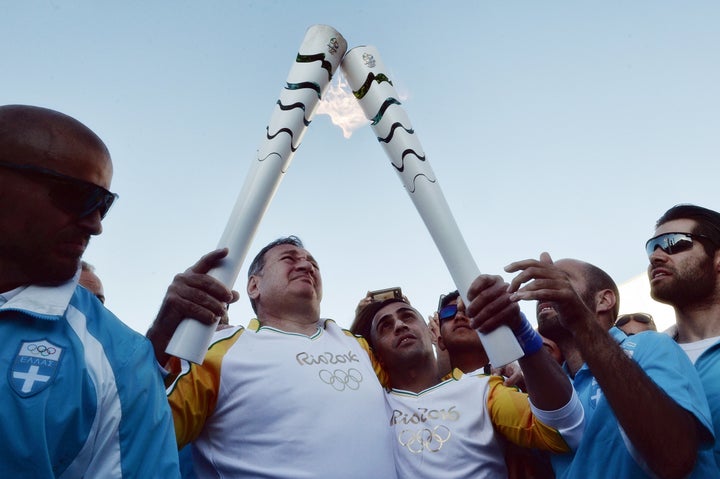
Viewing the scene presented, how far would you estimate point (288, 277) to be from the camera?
359cm

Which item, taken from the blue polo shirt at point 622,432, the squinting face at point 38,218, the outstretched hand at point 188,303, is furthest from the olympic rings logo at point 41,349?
the blue polo shirt at point 622,432

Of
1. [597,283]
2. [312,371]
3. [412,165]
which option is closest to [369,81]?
[412,165]

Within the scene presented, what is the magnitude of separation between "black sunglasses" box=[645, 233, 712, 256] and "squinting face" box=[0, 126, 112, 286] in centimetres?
304

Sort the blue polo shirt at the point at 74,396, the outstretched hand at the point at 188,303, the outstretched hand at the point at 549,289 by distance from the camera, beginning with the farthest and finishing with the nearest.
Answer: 1. the outstretched hand at the point at 188,303
2. the outstretched hand at the point at 549,289
3. the blue polo shirt at the point at 74,396

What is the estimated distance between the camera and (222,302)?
8.45 feet

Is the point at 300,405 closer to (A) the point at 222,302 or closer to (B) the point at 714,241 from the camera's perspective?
(A) the point at 222,302

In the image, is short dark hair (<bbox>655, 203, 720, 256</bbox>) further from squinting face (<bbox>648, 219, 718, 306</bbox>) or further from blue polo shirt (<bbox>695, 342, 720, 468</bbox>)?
blue polo shirt (<bbox>695, 342, 720, 468</bbox>)

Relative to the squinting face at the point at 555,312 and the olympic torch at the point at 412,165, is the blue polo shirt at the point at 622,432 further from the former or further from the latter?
the squinting face at the point at 555,312

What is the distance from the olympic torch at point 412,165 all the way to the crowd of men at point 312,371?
129mm

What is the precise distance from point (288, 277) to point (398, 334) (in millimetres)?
759

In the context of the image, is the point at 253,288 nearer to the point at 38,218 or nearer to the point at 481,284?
the point at 481,284

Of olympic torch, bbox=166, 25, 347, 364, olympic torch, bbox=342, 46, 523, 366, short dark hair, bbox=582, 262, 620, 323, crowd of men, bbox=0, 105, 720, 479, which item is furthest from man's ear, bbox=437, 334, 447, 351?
olympic torch, bbox=166, 25, 347, 364

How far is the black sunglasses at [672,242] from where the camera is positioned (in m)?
3.31

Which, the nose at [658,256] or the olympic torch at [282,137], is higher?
the olympic torch at [282,137]
